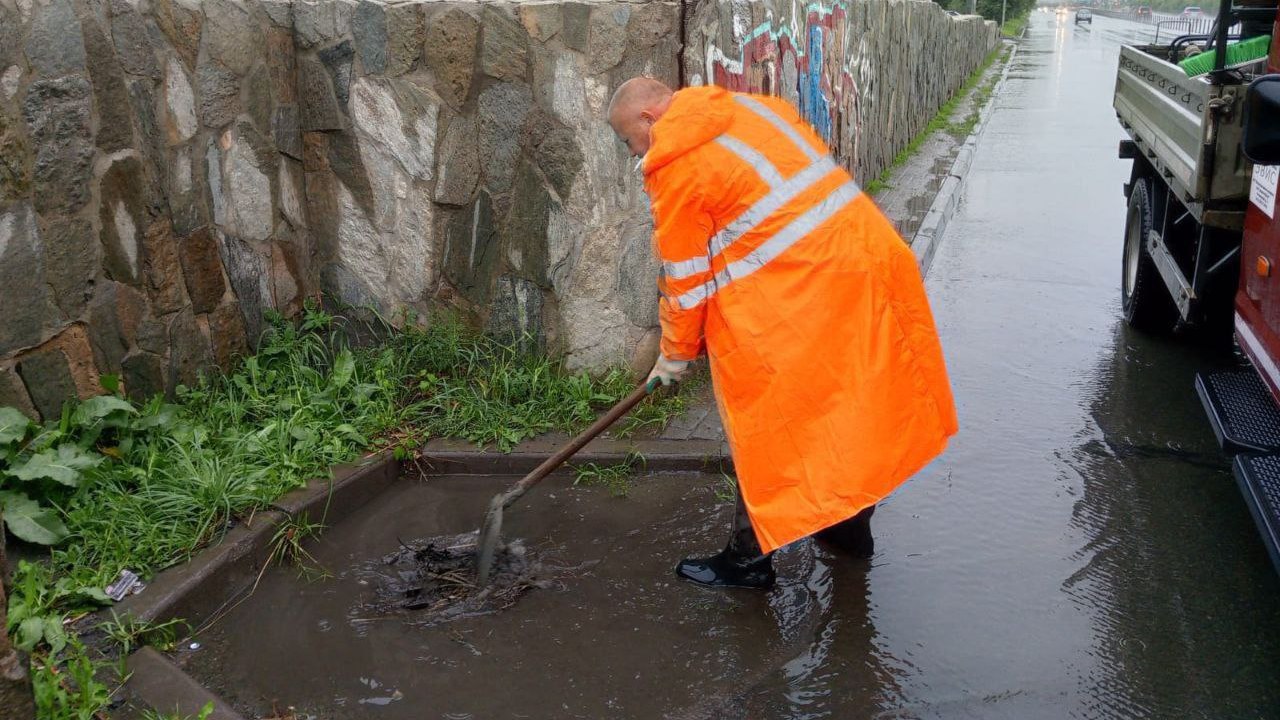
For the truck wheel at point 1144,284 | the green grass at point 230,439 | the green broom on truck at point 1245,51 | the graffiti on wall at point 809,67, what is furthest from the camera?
the truck wheel at point 1144,284

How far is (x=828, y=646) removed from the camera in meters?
3.47

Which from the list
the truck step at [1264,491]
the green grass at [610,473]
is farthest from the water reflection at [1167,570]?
the green grass at [610,473]

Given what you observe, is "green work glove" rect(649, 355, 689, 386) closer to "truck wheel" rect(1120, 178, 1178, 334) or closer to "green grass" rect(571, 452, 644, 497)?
"green grass" rect(571, 452, 644, 497)

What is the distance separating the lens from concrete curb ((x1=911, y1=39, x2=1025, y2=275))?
8.34 meters

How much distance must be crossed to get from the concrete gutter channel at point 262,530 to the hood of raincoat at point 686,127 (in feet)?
5.79

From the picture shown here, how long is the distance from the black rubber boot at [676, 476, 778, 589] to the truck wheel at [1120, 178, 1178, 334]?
144 inches

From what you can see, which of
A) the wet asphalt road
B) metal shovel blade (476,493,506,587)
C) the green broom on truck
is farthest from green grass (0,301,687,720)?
the green broom on truck

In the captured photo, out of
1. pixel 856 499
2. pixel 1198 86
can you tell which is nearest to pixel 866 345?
pixel 856 499

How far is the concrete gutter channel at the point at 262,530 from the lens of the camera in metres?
3.09

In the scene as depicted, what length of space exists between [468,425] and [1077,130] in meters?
14.0

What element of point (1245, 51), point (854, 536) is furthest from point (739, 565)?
point (1245, 51)

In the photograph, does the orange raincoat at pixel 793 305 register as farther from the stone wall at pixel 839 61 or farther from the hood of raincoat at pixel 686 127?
the stone wall at pixel 839 61

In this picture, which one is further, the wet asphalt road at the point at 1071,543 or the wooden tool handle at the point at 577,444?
the wooden tool handle at the point at 577,444

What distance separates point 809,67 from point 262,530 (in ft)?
→ 17.3
